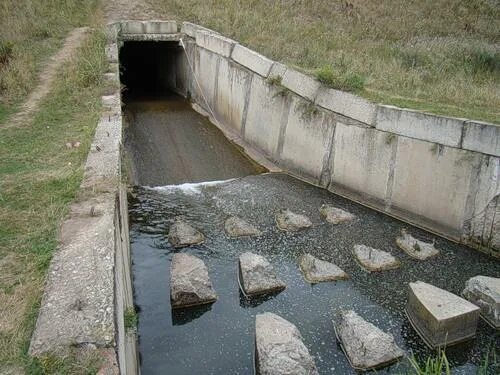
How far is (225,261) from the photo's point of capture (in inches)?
311

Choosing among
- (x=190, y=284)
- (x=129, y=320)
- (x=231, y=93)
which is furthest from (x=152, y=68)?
(x=129, y=320)

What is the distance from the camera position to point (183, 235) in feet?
27.5

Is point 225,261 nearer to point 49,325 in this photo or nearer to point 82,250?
point 82,250

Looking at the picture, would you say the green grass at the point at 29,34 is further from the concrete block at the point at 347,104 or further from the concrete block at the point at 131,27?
the concrete block at the point at 347,104

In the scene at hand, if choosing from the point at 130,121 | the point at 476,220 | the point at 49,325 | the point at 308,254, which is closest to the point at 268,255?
the point at 308,254

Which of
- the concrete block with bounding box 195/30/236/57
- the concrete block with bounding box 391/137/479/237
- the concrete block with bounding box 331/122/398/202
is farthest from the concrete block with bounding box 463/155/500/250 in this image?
the concrete block with bounding box 195/30/236/57

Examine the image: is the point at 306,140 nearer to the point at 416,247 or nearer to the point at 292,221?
the point at 292,221

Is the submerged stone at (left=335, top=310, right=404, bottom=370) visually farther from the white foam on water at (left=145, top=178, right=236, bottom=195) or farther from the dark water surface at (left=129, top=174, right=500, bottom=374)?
the white foam on water at (left=145, top=178, right=236, bottom=195)

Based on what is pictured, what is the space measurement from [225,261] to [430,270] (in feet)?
11.1

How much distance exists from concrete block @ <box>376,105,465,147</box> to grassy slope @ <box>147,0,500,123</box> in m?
0.56

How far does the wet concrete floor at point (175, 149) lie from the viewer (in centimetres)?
1177

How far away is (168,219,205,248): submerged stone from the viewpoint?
27.2 feet

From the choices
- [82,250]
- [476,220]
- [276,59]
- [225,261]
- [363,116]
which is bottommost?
[225,261]

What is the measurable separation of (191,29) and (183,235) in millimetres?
10868
